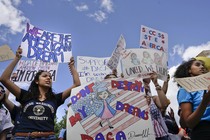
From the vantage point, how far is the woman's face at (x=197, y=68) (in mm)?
3127

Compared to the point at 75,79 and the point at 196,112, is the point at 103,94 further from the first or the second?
the point at 196,112

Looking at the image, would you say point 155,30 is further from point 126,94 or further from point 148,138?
point 148,138

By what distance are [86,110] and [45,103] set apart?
0.50 meters

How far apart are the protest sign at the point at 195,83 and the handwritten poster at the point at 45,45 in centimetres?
289

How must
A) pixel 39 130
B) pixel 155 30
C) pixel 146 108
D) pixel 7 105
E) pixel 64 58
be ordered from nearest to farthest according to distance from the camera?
pixel 39 130 → pixel 146 108 → pixel 7 105 → pixel 64 58 → pixel 155 30

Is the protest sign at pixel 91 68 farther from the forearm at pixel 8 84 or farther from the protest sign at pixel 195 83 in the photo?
the protest sign at pixel 195 83

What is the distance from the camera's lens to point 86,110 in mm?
3967

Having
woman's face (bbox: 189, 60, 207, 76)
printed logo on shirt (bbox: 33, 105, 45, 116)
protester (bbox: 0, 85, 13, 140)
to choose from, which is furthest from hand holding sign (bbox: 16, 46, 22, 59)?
woman's face (bbox: 189, 60, 207, 76)

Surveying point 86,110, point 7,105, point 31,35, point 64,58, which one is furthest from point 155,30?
point 7,105

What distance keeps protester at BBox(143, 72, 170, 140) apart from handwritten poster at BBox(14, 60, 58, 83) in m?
1.71

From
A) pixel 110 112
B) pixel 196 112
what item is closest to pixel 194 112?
pixel 196 112

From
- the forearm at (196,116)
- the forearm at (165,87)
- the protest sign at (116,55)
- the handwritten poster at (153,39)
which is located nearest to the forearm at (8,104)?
the protest sign at (116,55)

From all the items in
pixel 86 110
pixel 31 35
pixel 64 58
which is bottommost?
pixel 86 110

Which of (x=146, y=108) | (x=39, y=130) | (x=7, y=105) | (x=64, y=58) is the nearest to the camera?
(x=39, y=130)
